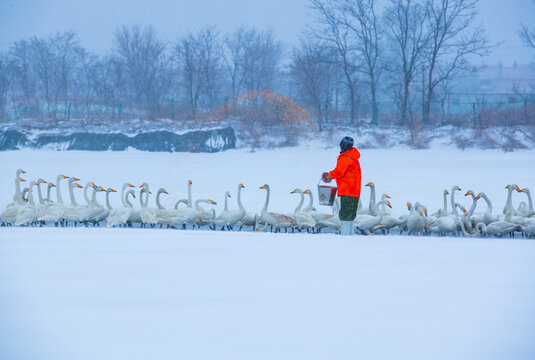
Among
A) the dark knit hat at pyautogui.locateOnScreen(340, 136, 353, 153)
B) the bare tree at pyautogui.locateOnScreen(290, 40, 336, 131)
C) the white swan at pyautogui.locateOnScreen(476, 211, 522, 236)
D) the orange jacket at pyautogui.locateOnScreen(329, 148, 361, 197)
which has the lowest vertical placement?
the white swan at pyautogui.locateOnScreen(476, 211, 522, 236)

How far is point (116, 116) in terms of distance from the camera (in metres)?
27.1

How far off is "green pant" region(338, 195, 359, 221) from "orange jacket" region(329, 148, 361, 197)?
0.31 feet

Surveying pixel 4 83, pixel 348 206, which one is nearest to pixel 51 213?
pixel 348 206

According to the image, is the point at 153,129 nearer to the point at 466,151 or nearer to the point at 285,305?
the point at 466,151

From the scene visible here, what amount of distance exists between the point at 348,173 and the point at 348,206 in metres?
0.53

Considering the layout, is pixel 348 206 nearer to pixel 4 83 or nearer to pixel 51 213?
pixel 51 213

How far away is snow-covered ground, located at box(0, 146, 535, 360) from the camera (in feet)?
13.1

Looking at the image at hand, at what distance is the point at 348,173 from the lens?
761 centimetres

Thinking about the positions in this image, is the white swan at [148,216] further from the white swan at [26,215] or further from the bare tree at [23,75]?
the bare tree at [23,75]

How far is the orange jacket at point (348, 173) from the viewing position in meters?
7.50

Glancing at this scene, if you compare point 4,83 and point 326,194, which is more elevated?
point 4,83

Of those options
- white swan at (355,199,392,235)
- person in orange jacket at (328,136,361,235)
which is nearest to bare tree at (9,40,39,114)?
white swan at (355,199,392,235)

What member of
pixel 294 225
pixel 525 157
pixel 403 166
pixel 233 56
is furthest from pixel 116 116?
pixel 294 225

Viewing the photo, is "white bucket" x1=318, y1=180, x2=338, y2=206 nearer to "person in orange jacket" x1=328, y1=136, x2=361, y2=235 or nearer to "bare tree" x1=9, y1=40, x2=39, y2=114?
"person in orange jacket" x1=328, y1=136, x2=361, y2=235
